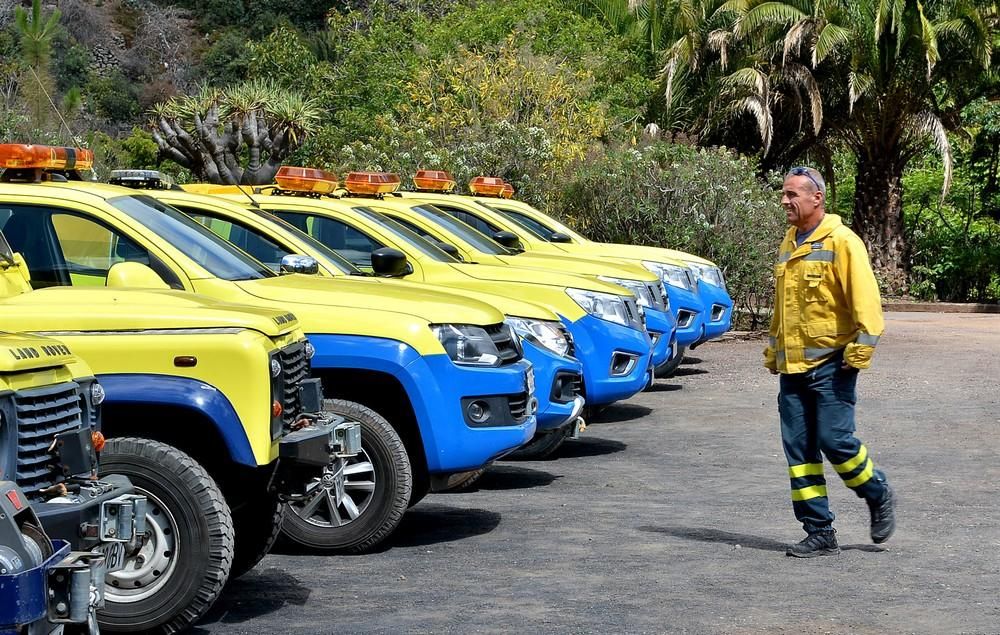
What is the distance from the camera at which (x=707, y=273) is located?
1756 centimetres

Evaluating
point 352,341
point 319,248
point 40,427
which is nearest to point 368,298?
point 352,341

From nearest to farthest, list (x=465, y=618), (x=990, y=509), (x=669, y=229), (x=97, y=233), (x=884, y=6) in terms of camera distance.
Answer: (x=465, y=618), (x=97, y=233), (x=990, y=509), (x=669, y=229), (x=884, y=6)

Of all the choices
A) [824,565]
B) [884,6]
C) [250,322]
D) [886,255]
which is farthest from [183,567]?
[886,255]

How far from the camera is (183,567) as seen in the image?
5.95m

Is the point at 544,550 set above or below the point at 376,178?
below

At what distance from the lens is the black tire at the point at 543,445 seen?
10.7 m

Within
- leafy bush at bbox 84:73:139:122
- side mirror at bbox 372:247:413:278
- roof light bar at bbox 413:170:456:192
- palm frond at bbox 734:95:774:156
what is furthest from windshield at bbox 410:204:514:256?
leafy bush at bbox 84:73:139:122

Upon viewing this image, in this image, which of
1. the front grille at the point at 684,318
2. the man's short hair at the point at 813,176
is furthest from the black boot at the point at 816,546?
the front grille at the point at 684,318

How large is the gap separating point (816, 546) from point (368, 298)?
2542 mm

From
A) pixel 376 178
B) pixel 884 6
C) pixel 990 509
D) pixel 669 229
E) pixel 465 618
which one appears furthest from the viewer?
pixel 884 6

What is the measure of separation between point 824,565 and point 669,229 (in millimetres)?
14045

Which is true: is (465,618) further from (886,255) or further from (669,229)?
(886,255)

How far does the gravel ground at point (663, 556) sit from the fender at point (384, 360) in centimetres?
76

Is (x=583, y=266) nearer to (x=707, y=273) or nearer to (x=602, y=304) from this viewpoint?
(x=602, y=304)
